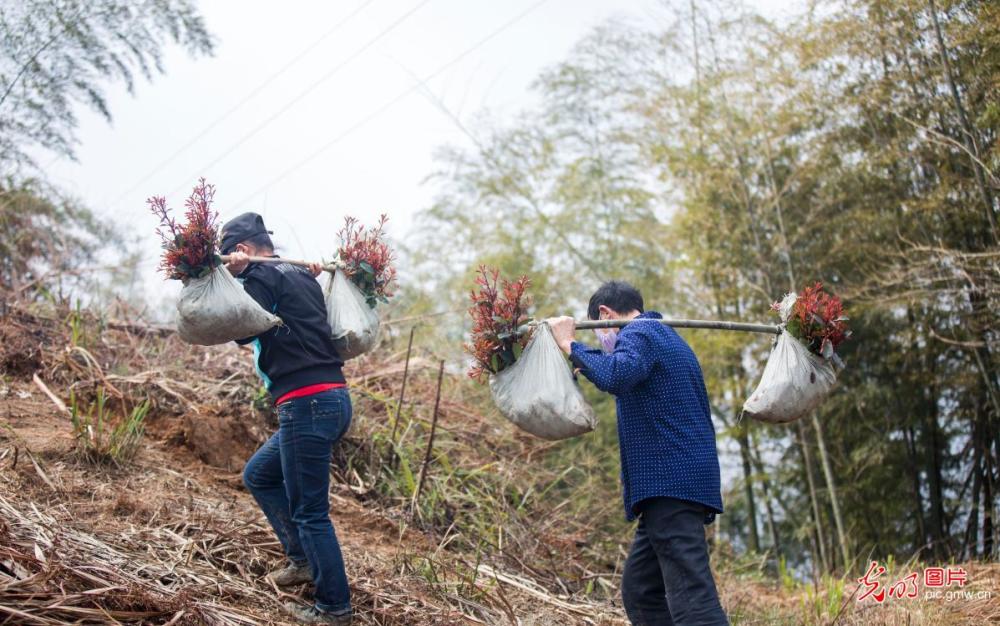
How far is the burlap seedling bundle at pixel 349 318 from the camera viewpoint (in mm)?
3275

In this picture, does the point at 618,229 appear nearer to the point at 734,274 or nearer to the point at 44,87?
the point at 734,274

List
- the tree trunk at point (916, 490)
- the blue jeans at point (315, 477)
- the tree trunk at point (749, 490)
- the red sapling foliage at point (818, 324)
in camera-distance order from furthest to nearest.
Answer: the tree trunk at point (749, 490) < the tree trunk at point (916, 490) < the red sapling foliage at point (818, 324) < the blue jeans at point (315, 477)

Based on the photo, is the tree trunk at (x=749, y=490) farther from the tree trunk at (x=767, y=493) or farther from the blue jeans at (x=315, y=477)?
the blue jeans at (x=315, y=477)

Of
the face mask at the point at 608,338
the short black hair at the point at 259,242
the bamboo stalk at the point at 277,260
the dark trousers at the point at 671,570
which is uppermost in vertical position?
the short black hair at the point at 259,242

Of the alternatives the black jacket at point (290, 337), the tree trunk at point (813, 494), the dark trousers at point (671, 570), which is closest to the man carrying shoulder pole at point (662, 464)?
the dark trousers at point (671, 570)

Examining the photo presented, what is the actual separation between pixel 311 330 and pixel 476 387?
14.0ft

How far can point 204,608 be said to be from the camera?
289 cm

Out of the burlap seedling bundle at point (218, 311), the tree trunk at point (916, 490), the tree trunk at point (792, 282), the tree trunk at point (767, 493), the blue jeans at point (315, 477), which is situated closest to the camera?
the burlap seedling bundle at point (218, 311)

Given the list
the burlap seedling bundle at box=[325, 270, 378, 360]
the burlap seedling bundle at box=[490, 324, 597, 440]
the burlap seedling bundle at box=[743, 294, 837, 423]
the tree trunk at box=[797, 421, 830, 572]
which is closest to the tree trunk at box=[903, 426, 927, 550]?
the tree trunk at box=[797, 421, 830, 572]

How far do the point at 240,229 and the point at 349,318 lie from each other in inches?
23.1

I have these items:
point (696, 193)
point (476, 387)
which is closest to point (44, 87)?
point (476, 387)

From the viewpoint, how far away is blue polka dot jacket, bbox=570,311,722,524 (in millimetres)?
2740

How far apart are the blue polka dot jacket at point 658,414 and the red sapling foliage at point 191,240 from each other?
1389mm

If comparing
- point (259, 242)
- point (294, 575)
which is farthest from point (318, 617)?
point (259, 242)
